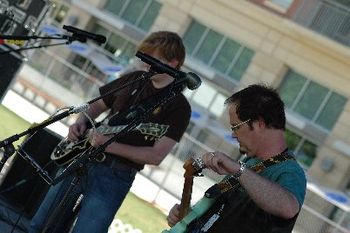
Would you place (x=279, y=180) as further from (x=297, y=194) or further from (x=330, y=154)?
(x=330, y=154)

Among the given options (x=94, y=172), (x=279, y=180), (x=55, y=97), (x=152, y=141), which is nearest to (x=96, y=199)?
(x=94, y=172)

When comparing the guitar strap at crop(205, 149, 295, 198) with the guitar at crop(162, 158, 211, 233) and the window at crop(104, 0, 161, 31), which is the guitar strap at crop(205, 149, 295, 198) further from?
the window at crop(104, 0, 161, 31)

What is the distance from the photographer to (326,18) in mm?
19703

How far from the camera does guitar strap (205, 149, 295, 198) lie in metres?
2.83

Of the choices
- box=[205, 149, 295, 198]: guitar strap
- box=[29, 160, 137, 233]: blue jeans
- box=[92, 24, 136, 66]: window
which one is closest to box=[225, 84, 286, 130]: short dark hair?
box=[205, 149, 295, 198]: guitar strap

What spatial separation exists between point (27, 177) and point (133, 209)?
16.6 ft

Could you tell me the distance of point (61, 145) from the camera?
4309 mm

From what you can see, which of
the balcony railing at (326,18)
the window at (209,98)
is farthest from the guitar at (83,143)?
the balcony railing at (326,18)

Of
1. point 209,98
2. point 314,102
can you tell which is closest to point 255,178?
point 314,102

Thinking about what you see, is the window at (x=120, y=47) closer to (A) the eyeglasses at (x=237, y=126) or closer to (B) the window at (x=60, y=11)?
(B) the window at (x=60, y=11)

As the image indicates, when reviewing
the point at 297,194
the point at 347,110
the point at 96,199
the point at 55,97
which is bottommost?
the point at 55,97

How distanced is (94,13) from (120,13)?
95 cm

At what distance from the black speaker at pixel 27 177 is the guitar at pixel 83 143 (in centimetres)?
147

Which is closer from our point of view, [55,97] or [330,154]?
[55,97]
